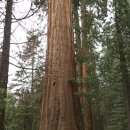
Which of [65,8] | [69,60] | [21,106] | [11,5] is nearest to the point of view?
[69,60]

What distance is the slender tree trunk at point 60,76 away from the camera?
620 centimetres

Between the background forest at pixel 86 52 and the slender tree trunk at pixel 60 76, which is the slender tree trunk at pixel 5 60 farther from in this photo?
the slender tree trunk at pixel 60 76

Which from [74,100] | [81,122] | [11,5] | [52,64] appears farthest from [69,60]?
[11,5]

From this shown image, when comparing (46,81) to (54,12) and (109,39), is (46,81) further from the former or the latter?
(109,39)

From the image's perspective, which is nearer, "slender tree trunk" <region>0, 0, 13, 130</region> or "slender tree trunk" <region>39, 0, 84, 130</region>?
"slender tree trunk" <region>39, 0, 84, 130</region>

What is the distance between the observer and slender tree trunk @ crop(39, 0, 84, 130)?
6199 mm

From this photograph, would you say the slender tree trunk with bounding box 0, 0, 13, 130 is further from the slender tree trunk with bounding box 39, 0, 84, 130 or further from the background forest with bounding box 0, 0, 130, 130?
the slender tree trunk with bounding box 39, 0, 84, 130

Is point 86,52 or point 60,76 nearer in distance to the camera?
point 60,76

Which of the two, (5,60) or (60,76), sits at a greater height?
(5,60)

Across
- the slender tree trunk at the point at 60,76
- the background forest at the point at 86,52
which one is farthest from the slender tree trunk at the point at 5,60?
the slender tree trunk at the point at 60,76

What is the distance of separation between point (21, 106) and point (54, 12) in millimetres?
9771

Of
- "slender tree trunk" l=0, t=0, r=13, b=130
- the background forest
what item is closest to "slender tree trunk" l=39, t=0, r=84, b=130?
the background forest

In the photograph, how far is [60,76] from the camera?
6602mm

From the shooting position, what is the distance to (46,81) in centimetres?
666
